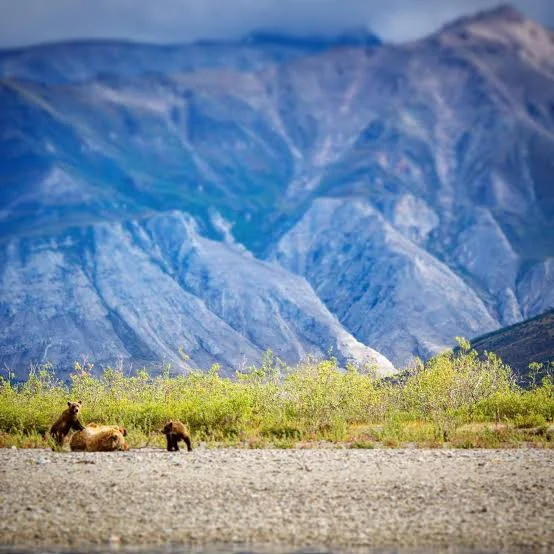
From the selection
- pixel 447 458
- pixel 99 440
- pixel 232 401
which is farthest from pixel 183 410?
pixel 447 458

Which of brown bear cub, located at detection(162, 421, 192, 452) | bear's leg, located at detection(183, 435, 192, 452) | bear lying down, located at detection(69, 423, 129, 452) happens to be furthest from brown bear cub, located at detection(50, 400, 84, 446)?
bear's leg, located at detection(183, 435, 192, 452)

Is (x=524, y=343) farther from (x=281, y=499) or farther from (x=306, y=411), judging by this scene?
(x=281, y=499)

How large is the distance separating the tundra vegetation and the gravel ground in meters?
3.91

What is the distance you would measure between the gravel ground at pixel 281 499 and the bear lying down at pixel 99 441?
85cm

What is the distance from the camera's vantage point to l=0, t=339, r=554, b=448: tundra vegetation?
123 ft

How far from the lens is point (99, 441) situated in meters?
34.6

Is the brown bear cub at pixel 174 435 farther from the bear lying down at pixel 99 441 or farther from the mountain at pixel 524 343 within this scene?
the mountain at pixel 524 343

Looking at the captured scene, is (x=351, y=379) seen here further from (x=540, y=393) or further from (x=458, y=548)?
(x=458, y=548)

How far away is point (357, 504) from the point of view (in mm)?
26828

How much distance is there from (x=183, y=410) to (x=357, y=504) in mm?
13869

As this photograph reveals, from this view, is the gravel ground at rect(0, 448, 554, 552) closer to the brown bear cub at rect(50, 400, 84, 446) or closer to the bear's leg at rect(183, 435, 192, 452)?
the bear's leg at rect(183, 435, 192, 452)

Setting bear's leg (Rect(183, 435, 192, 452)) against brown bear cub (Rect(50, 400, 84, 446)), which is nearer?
bear's leg (Rect(183, 435, 192, 452))

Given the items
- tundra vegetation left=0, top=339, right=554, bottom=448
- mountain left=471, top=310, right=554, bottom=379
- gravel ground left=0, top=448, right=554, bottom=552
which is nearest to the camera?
gravel ground left=0, top=448, right=554, bottom=552

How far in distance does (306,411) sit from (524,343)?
11567 cm
